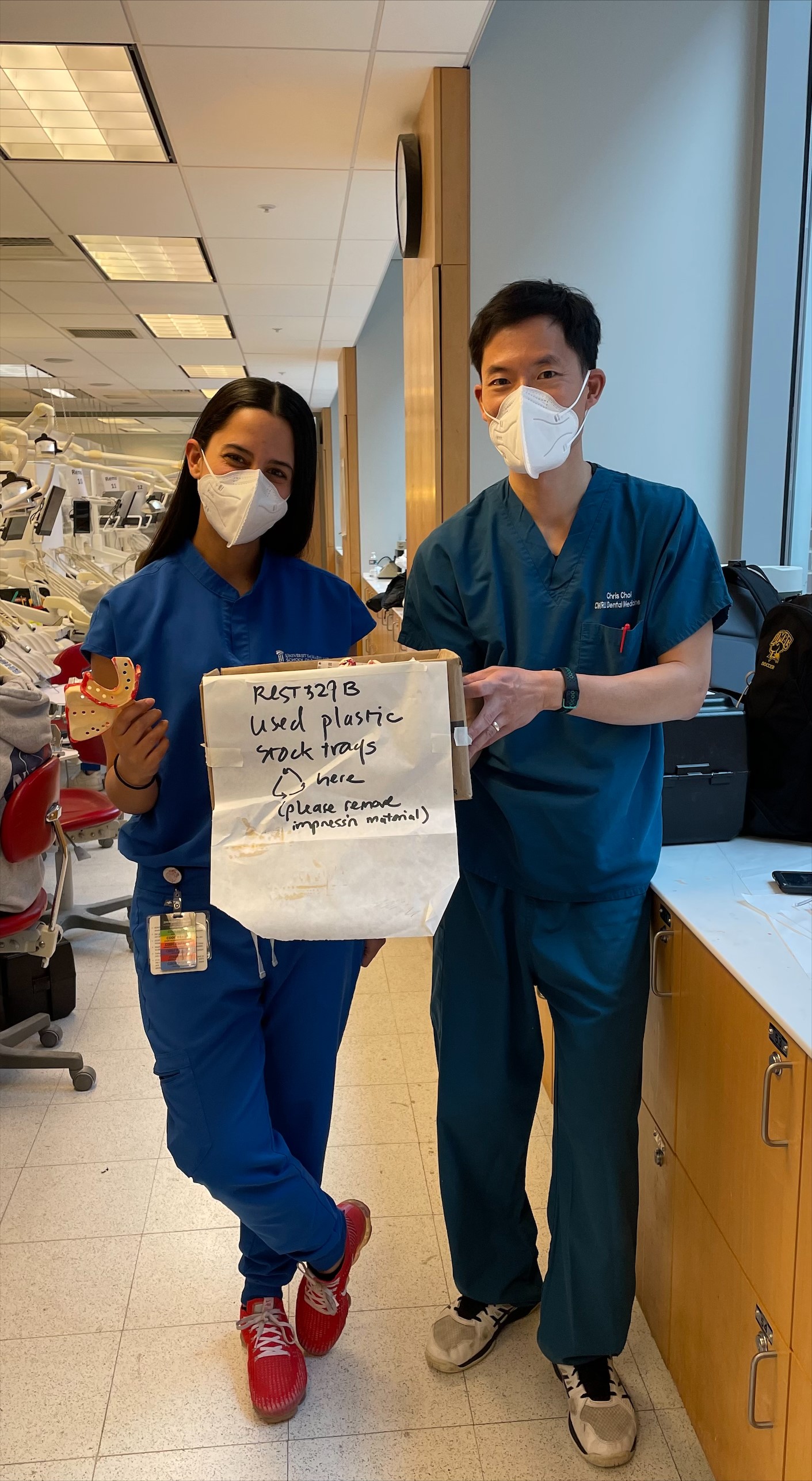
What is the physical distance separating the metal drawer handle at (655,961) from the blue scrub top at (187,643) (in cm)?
65

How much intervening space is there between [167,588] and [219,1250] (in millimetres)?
1295

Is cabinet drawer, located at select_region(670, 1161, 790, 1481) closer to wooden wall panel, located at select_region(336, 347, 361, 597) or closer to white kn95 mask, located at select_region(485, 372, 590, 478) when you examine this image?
white kn95 mask, located at select_region(485, 372, 590, 478)

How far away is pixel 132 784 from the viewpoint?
1.29 metres

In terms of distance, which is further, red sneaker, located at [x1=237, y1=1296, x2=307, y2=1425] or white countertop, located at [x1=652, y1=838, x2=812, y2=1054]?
red sneaker, located at [x1=237, y1=1296, x2=307, y2=1425]

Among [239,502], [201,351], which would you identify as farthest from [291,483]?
[201,351]

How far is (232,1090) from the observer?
1408 mm

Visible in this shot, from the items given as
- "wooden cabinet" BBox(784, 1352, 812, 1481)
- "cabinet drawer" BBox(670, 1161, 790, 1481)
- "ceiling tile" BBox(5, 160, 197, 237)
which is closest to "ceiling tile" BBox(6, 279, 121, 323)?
"ceiling tile" BBox(5, 160, 197, 237)

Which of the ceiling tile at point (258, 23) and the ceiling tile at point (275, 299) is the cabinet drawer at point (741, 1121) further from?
the ceiling tile at point (275, 299)

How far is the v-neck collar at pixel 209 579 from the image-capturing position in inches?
56.0

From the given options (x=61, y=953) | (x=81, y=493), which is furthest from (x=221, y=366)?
(x=61, y=953)

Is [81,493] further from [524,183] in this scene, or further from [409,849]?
[409,849]

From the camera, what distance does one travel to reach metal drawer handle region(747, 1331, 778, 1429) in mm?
1181

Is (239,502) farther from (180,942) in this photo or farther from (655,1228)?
(655,1228)

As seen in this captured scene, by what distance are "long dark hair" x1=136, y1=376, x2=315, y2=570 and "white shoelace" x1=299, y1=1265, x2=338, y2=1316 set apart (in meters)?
1.16
